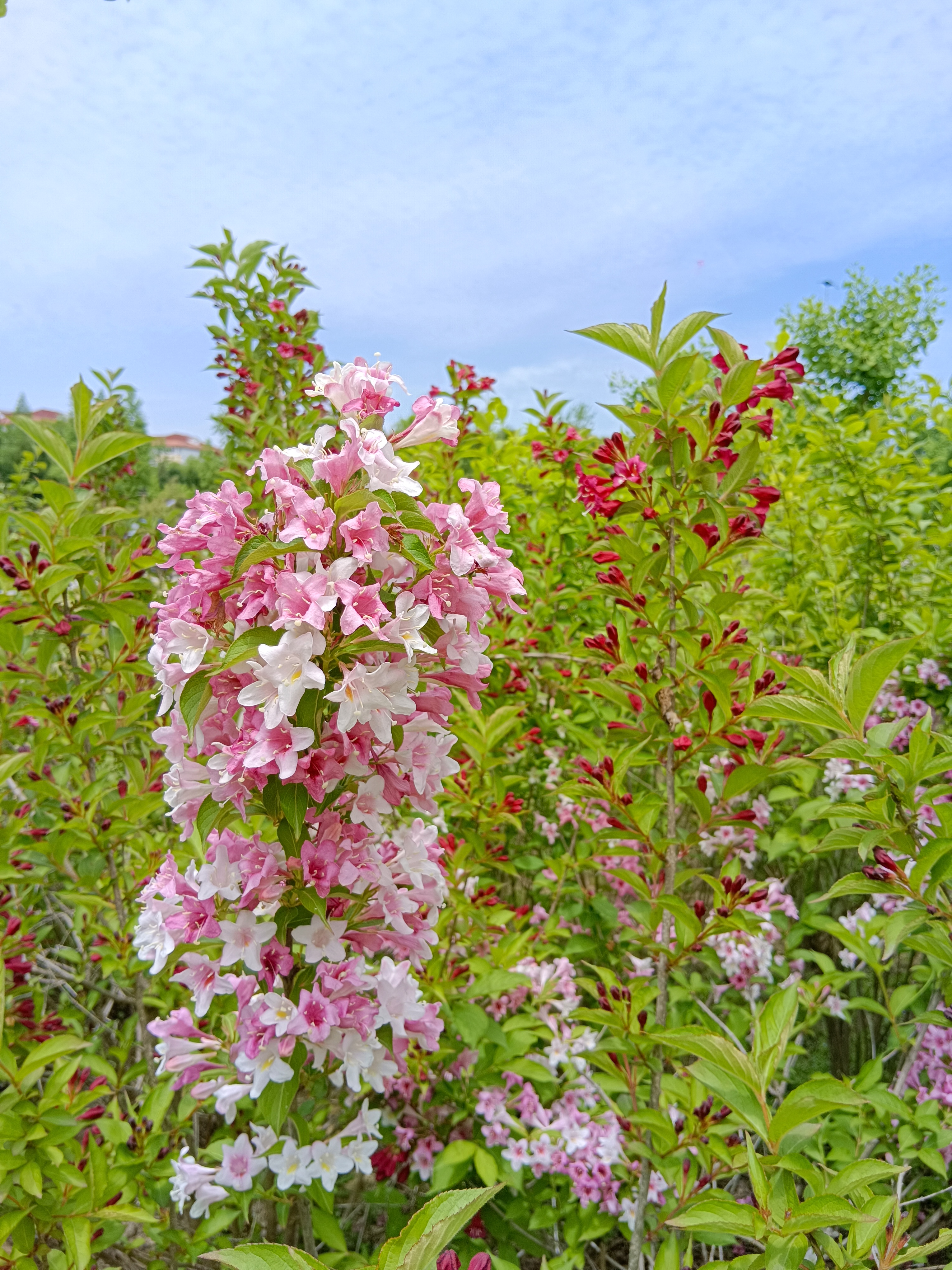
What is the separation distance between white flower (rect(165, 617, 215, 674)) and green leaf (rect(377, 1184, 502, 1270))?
0.79 m

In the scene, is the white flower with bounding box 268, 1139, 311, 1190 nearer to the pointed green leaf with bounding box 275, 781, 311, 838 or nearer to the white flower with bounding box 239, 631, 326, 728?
the pointed green leaf with bounding box 275, 781, 311, 838

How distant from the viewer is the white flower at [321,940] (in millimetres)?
1354

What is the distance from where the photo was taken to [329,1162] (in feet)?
5.16

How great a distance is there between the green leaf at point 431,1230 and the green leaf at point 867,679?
1.08 meters

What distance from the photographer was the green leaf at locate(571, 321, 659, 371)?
67.8 inches

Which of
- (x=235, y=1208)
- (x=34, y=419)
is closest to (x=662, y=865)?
(x=235, y=1208)

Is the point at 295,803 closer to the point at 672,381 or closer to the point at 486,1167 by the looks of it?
the point at 672,381

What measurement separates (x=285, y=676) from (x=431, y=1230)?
0.69 metres

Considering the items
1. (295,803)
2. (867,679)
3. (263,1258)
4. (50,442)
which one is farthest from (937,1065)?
(50,442)

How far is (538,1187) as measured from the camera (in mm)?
2396

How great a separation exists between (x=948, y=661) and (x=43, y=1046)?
11.6 ft

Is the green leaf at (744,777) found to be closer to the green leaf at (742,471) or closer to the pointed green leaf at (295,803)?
the green leaf at (742,471)


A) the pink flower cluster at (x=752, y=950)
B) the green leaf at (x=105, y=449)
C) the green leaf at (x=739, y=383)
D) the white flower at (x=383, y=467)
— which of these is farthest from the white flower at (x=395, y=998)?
the pink flower cluster at (x=752, y=950)

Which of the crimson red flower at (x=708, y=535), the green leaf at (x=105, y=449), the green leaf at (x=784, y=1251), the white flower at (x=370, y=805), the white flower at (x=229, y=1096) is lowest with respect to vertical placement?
the green leaf at (x=784, y=1251)
